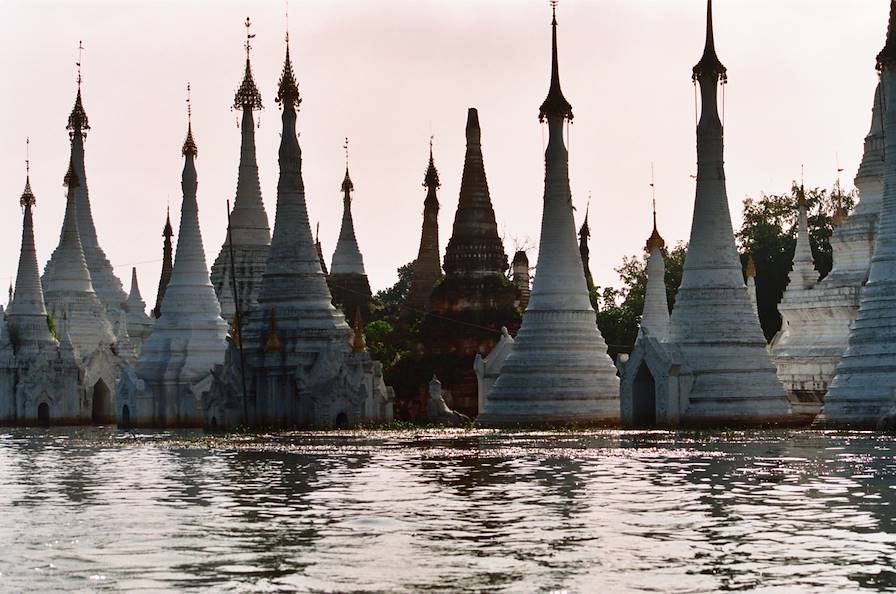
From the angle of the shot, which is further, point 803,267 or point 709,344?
point 803,267

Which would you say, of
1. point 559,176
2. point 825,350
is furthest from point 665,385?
point 825,350

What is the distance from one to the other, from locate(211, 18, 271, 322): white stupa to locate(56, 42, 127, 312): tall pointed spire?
14216mm

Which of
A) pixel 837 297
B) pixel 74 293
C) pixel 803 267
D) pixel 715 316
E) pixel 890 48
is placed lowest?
pixel 715 316

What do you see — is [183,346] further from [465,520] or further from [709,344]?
[465,520]

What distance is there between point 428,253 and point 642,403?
1489 inches

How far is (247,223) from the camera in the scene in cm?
7219

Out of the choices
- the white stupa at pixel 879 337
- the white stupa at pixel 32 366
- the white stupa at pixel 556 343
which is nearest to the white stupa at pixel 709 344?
the white stupa at pixel 556 343

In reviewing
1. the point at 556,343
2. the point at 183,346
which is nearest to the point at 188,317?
the point at 183,346

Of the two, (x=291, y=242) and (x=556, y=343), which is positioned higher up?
(x=291, y=242)

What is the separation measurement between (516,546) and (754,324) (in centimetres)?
2718

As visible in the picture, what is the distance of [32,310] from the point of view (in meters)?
74.3

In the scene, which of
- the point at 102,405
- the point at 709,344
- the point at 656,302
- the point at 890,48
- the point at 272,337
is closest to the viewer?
the point at 890,48

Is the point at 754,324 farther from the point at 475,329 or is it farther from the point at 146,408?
the point at 146,408

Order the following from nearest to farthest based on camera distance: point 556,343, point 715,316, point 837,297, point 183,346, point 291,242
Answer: point 715,316
point 556,343
point 291,242
point 837,297
point 183,346
